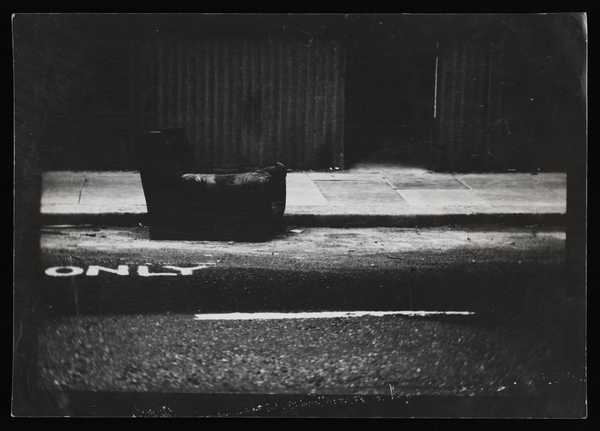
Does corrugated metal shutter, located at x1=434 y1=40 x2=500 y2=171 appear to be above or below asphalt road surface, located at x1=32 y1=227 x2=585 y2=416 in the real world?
above

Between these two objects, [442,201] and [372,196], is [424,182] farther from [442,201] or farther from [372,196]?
[372,196]

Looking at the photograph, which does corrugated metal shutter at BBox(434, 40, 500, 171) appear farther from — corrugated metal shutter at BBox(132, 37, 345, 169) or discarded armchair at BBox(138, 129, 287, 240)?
discarded armchair at BBox(138, 129, 287, 240)

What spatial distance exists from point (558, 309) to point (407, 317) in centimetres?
108

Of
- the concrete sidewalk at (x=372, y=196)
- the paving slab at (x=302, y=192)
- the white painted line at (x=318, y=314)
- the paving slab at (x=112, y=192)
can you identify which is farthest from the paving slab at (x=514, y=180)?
the paving slab at (x=112, y=192)

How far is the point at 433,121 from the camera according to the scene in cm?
873

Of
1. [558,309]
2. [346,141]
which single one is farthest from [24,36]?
[558,309]

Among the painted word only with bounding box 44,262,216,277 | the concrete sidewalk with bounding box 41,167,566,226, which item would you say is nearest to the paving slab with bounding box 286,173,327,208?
the concrete sidewalk with bounding box 41,167,566,226

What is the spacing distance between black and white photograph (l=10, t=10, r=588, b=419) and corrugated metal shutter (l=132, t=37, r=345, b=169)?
2 centimetres

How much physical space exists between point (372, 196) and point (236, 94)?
1.69 meters

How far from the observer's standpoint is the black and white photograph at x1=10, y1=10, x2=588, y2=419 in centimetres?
690

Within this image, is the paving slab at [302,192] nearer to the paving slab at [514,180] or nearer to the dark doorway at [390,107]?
the dark doorway at [390,107]

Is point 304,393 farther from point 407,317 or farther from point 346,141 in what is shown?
point 346,141

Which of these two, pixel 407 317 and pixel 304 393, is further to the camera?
pixel 407 317

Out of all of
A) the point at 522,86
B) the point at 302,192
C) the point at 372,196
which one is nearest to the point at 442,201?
the point at 372,196
